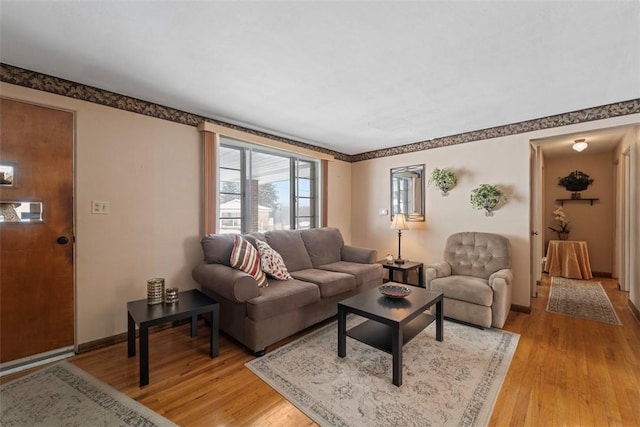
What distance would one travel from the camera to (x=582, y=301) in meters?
3.69

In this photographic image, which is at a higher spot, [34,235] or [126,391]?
[34,235]

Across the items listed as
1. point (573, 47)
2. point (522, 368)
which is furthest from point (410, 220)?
point (573, 47)

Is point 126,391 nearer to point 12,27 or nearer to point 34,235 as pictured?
point 34,235

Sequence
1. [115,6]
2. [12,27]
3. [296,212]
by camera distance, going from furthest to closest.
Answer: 1. [296,212]
2. [12,27]
3. [115,6]

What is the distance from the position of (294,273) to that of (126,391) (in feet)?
6.00

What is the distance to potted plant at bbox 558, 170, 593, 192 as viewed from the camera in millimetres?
5340

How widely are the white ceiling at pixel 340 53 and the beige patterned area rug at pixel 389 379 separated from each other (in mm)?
2319

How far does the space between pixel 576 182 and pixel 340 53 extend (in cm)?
603

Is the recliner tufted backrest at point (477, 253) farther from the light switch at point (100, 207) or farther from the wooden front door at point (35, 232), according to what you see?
the wooden front door at point (35, 232)

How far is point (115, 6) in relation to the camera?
1486 millimetres

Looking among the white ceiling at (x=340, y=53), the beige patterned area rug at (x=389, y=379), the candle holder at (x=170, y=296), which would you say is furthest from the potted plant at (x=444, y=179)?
the candle holder at (x=170, y=296)

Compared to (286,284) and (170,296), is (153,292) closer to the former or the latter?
(170,296)

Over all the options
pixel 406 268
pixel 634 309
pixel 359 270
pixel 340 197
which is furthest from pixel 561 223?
pixel 359 270

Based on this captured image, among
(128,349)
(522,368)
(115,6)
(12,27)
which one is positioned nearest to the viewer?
(115,6)
